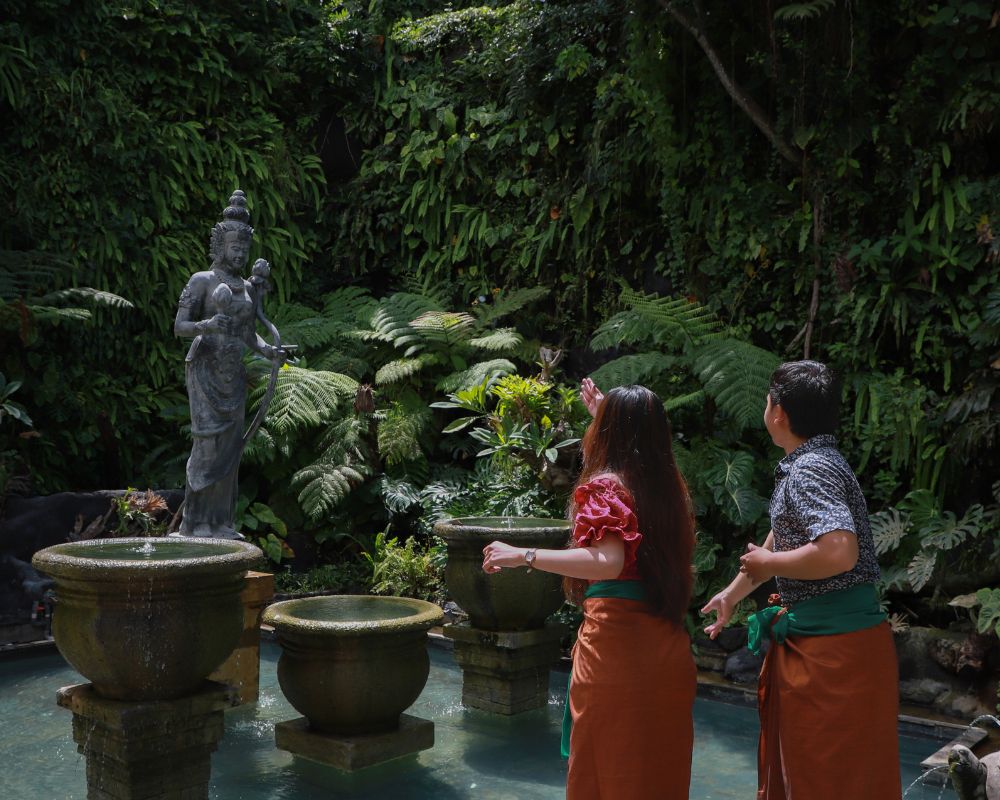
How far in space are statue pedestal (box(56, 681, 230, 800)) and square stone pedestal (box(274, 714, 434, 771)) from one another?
0.66m

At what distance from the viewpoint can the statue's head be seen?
5898mm

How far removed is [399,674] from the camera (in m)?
4.80

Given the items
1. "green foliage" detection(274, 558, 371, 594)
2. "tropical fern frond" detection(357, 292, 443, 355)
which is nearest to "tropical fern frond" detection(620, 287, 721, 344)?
"tropical fern frond" detection(357, 292, 443, 355)

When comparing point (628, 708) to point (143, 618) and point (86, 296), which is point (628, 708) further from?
point (86, 296)

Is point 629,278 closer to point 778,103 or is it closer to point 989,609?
point 778,103

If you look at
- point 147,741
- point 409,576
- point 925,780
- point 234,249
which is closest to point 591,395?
point 147,741

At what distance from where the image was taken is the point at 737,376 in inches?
305

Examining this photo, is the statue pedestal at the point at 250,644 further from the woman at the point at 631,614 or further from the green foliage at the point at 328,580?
the woman at the point at 631,614

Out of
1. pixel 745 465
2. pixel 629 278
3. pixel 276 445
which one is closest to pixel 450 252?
pixel 629 278

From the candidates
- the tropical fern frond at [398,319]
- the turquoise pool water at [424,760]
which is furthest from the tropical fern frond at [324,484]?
the turquoise pool water at [424,760]

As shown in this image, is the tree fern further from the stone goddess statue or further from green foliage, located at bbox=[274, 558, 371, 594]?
the stone goddess statue

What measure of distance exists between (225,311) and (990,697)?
5348 millimetres

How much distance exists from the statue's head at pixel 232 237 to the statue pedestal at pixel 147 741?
9.07ft

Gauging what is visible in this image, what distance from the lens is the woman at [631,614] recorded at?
2.81m
